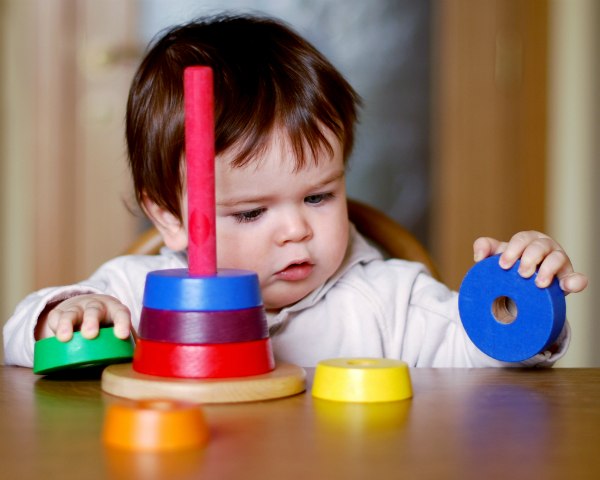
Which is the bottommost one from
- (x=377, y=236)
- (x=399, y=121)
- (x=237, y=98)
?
(x=377, y=236)

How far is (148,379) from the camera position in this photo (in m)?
0.69

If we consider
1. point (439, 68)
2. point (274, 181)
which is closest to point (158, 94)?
point (274, 181)

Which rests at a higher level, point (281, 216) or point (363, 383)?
point (281, 216)

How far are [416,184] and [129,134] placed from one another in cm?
152

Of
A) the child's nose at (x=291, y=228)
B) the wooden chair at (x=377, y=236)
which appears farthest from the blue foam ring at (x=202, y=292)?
the wooden chair at (x=377, y=236)

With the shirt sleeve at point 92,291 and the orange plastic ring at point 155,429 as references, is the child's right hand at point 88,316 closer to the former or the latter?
the shirt sleeve at point 92,291

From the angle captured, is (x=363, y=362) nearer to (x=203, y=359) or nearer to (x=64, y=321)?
(x=203, y=359)

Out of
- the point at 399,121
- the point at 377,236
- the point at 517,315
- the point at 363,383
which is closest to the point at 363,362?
the point at 363,383

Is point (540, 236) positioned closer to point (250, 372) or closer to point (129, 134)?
point (250, 372)

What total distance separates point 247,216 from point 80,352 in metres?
0.37

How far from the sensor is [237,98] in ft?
3.62

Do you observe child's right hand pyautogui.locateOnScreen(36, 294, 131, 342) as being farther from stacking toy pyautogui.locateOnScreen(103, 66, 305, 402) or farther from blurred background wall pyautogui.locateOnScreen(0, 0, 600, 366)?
blurred background wall pyautogui.locateOnScreen(0, 0, 600, 366)

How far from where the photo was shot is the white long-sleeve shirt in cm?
119

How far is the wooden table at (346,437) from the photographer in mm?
484
